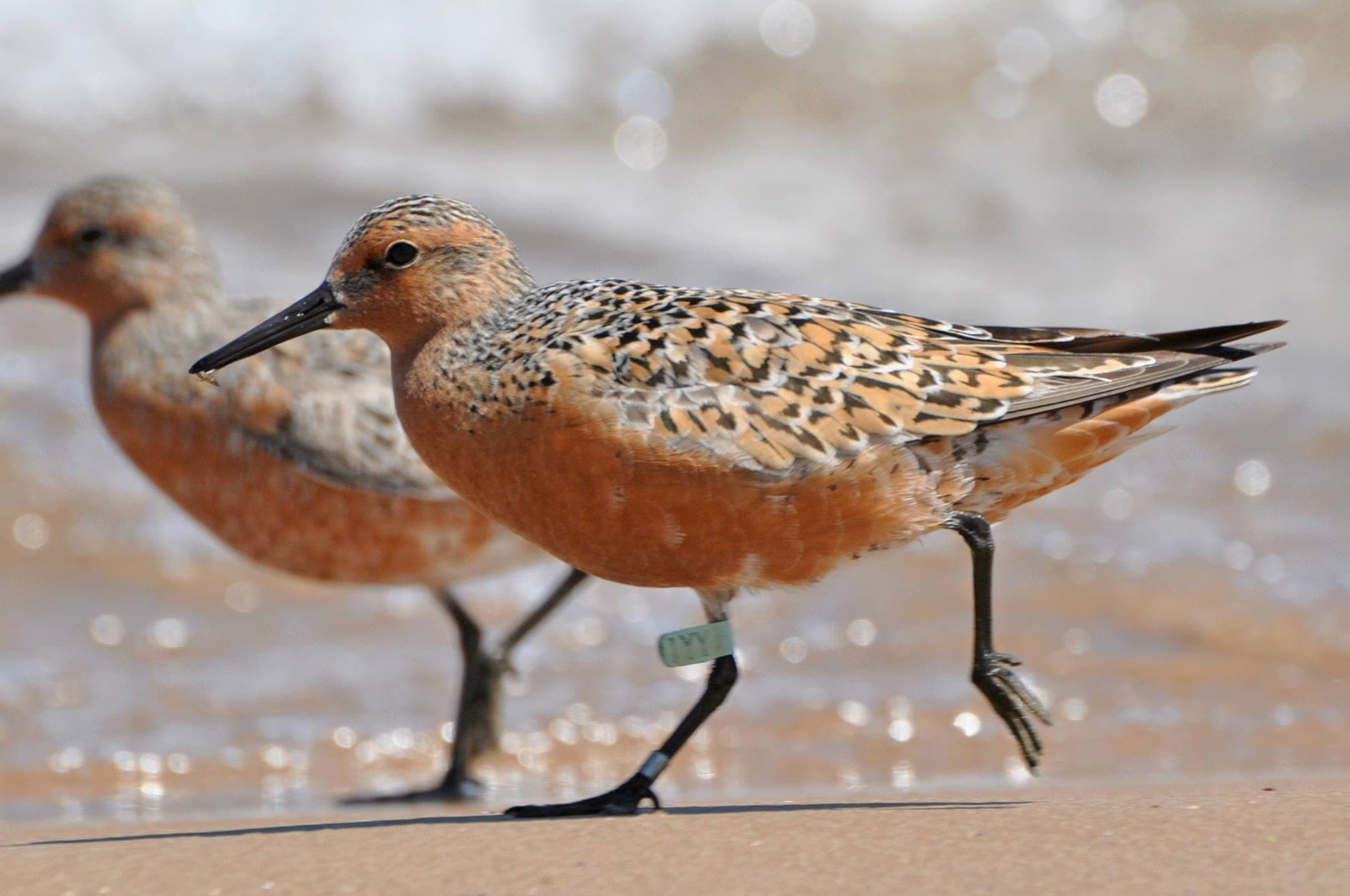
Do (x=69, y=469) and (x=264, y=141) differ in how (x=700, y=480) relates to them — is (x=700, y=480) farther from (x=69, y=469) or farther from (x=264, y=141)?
(x=264, y=141)

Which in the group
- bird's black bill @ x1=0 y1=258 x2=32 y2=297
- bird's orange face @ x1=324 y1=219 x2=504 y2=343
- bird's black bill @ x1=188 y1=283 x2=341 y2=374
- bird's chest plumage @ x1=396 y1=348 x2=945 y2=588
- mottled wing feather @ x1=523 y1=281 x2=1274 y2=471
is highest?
bird's black bill @ x1=0 y1=258 x2=32 y2=297

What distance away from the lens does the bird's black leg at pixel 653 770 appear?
5.42m

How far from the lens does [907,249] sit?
50.1 ft

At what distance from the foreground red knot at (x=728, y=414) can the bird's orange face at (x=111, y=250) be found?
269 centimetres

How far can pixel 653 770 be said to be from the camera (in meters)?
5.48

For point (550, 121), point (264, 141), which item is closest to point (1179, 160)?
point (550, 121)

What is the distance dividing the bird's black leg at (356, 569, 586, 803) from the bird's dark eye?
83.8 inches

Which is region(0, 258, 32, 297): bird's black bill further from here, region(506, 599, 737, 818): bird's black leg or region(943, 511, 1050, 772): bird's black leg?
region(943, 511, 1050, 772): bird's black leg

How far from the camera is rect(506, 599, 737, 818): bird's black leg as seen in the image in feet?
17.8

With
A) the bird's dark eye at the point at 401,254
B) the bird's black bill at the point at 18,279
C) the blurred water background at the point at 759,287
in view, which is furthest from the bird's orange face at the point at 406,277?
the bird's black bill at the point at 18,279

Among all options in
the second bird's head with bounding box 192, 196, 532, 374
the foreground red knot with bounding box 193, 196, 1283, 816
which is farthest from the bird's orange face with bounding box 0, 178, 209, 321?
the foreground red knot with bounding box 193, 196, 1283, 816

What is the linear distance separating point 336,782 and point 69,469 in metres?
3.94

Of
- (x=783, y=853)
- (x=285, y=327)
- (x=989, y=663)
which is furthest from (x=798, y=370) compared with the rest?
(x=285, y=327)

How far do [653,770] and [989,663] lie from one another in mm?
1076
